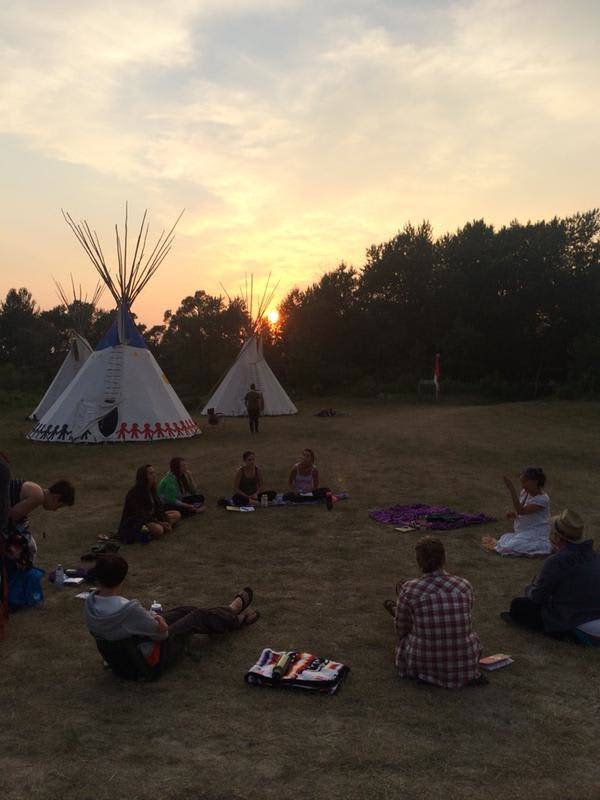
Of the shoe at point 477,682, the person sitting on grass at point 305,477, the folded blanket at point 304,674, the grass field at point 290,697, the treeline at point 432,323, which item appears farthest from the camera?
the treeline at point 432,323

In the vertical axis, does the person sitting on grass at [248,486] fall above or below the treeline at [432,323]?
below

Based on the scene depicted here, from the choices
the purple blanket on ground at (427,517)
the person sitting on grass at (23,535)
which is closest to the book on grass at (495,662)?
the person sitting on grass at (23,535)

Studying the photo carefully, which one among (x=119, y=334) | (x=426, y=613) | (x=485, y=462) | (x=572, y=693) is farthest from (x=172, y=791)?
(x=119, y=334)

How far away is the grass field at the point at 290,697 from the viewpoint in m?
3.60

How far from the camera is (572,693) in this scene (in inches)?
Result: 185

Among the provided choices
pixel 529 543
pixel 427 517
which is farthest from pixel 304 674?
pixel 427 517

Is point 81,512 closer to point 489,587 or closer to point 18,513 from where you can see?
point 18,513

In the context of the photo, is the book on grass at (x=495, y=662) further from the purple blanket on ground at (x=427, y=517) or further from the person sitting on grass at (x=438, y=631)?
the purple blanket on ground at (x=427, y=517)

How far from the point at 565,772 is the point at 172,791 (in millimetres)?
2237

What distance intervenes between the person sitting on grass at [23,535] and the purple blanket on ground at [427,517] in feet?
17.4

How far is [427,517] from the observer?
9.94 metres

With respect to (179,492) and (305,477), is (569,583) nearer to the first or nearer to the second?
(305,477)

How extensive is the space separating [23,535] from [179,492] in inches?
179

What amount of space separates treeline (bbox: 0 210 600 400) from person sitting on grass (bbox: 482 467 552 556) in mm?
26522
